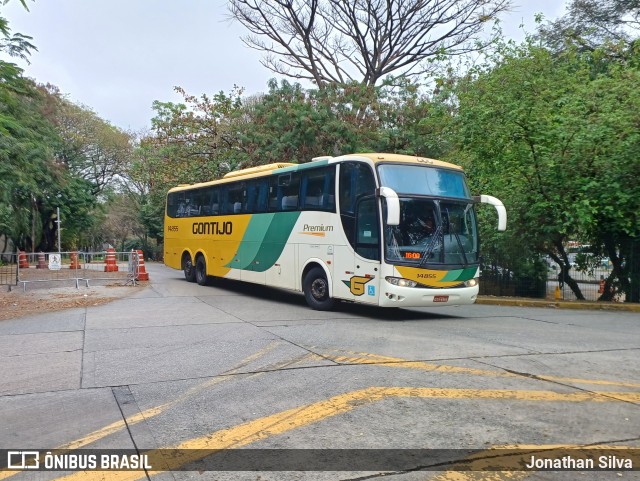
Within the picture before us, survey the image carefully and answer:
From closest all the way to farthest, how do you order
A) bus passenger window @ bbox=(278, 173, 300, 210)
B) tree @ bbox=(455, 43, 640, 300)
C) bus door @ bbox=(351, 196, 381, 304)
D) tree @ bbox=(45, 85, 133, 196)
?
bus door @ bbox=(351, 196, 381, 304) → bus passenger window @ bbox=(278, 173, 300, 210) → tree @ bbox=(455, 43, 640, 300) → tree @ bbox=(45, 85, 133, 196)

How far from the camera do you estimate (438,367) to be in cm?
703

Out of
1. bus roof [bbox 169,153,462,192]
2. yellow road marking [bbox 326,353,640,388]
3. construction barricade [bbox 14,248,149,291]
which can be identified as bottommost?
yellow road marking [bbox 326,353,640,388]

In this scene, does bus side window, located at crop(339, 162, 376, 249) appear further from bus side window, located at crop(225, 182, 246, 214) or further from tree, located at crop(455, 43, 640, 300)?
tree, located at crop(455, 43, 640, 300)

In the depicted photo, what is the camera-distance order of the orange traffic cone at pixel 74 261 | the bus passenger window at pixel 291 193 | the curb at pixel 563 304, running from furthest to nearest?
the orange traffic cone at pixel 74 261, the curb at pixel 563 304, the bus passenger window at pixel 291 193

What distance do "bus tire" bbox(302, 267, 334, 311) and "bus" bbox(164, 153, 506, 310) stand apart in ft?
0.08

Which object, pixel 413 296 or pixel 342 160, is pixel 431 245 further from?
pixel 342 160

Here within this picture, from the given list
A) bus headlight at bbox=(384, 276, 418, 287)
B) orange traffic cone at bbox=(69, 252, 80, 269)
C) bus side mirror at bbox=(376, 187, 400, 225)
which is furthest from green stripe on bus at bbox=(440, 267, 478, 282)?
orange traffic cone at bbox=(69, 252, 80, 269)

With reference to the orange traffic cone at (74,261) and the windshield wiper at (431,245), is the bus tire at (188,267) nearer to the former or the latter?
the orange traffic cone at (74,261)

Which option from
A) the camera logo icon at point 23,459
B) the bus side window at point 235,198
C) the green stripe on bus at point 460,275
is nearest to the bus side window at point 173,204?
the bus side window at point 235,198

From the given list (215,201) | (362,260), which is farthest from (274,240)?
(215,201)

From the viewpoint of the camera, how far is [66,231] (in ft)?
169

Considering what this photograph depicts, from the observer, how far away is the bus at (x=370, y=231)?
1129 centimetres

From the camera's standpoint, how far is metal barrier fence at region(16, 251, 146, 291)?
63.8 ft

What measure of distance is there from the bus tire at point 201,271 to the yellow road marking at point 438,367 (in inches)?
497
